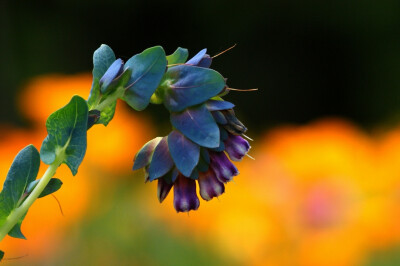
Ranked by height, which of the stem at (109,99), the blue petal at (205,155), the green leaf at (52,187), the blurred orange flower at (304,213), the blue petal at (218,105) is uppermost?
the stem at (109,99)

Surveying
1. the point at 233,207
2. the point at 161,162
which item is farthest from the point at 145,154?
the point at 233,207

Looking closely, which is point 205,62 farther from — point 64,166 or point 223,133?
point 64,166

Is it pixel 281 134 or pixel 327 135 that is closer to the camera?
pixel 327 135

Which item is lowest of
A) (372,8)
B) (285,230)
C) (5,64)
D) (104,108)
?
(372,8)

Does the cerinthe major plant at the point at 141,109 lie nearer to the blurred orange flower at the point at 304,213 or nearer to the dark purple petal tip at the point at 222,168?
the dark purple petal tip at the point at 222,168

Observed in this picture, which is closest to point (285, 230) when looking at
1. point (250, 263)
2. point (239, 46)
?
point (250, 263)

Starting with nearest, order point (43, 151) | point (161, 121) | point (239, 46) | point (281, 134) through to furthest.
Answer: point (43, 151) < point (281, 134) < point (161, 121) < point (239, 46)

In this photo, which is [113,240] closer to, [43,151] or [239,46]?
[43,151]

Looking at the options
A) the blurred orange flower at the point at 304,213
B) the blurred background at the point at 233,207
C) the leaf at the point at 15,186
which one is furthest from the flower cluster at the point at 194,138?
the blurred orange flower at the point at 304,213
